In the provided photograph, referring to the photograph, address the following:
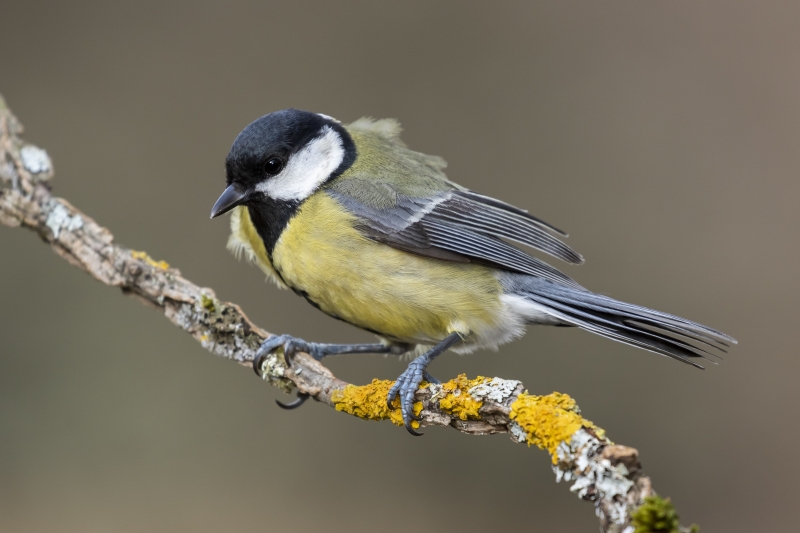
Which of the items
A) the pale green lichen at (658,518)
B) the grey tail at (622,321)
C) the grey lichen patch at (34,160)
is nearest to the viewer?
the pale green lichen at (658,518)

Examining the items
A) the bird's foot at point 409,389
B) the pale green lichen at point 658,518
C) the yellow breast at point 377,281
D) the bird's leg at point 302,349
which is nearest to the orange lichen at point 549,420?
the pale green lichen at point 658,518

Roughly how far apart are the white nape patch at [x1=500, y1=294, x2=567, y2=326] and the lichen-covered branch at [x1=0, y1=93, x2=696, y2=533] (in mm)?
388

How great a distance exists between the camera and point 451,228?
71.4 inches

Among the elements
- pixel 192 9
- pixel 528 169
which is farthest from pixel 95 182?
pixel 528 169

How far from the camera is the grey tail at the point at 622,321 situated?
1482 millimetres

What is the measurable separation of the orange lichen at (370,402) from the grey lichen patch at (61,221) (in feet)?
2.88

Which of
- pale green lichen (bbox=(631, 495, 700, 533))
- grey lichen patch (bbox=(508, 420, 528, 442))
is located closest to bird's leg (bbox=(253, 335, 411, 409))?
grey lichen patch (bbox=(508, 420, 528, 442))

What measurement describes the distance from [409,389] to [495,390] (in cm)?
30

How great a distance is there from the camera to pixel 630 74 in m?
3.18

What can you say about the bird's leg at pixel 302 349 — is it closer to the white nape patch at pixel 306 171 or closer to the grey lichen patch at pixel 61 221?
the white nape patch at pixel 306 171

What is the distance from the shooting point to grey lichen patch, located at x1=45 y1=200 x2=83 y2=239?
1872 millimetres

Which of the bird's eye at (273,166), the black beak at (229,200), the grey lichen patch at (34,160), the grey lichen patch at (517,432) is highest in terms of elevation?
the bird's eye at (273,166)

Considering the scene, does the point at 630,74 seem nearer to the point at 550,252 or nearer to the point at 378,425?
the point at 550,252

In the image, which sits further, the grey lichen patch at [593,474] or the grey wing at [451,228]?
the grey wing at [451,228]
